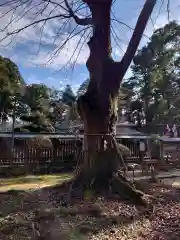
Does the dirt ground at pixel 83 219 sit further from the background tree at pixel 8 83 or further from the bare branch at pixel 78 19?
the background tree at pixel 8 83

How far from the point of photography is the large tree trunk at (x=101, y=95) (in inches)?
241

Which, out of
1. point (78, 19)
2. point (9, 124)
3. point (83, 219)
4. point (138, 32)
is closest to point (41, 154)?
point (78, 19)

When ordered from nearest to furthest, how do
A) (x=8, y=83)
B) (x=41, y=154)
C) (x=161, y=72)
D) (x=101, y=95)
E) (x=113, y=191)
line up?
(x=113, y=191), (x=101, y=95), (x=41, y=154), (x=8, y=83), (x=161, y=72)

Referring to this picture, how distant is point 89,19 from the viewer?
6.60 m

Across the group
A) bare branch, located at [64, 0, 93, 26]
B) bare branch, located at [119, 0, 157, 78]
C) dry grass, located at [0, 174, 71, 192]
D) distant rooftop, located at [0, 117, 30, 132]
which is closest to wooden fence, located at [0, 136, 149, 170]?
dry grass, located at [0, 174, 71, 192]

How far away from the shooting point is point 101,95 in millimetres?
6172

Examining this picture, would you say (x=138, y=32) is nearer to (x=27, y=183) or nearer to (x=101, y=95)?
(x=101, y=95)

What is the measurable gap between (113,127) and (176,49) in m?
23.6

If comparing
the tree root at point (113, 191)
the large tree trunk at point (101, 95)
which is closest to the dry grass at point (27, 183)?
the tree root at point (113, 191)

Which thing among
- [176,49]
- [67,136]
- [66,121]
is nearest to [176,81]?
[176,49]

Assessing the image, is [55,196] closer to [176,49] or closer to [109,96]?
[109,96]

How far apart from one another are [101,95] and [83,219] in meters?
2.57

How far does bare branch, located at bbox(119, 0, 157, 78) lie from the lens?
20.2 feet

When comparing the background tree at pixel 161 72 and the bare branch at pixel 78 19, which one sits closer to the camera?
the bare branch at pixel 78 19
